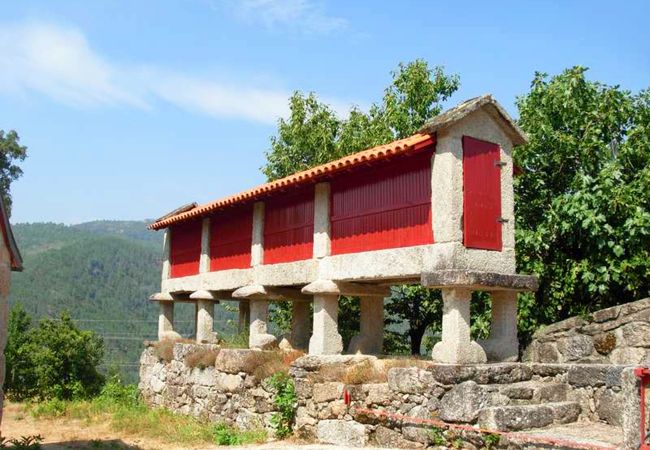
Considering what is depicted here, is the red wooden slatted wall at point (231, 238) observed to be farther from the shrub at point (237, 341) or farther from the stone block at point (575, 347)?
the stone block at point (575, 347)

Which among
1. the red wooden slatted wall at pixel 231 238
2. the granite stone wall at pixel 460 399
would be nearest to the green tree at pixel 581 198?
the granite stone wall at pixel 460 399

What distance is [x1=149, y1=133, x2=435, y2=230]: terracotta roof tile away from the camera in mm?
8844

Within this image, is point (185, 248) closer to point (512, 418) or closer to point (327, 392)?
point (327, 392)

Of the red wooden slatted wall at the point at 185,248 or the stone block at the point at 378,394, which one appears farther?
the red wooden slatted wall at the point at 185,248

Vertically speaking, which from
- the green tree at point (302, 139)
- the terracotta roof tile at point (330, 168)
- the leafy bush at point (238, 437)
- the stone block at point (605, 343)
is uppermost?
the green tree at point (302, 139)

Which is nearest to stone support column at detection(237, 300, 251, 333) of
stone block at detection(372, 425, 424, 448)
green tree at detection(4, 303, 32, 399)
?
green tree at detection(4, 303, 32, 399)

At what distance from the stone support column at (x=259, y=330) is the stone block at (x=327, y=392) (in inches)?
94.3

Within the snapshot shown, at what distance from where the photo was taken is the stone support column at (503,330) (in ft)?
30.1

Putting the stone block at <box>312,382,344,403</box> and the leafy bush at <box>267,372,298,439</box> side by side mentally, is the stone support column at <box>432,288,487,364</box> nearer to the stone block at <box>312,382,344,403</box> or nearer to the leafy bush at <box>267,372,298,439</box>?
the stone block at <box>312,382,344,403</box>

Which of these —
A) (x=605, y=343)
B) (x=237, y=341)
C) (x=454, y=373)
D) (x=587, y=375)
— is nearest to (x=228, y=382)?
(x=237, y=341)

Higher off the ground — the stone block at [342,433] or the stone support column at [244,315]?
the stone support column at [244,315]

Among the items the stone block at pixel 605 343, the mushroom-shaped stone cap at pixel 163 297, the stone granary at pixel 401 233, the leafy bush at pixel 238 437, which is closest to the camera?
the stone granary at pixel 401 233

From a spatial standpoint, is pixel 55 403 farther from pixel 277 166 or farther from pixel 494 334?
pixel 494 334

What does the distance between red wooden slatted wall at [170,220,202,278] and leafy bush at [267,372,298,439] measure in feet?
16.8
